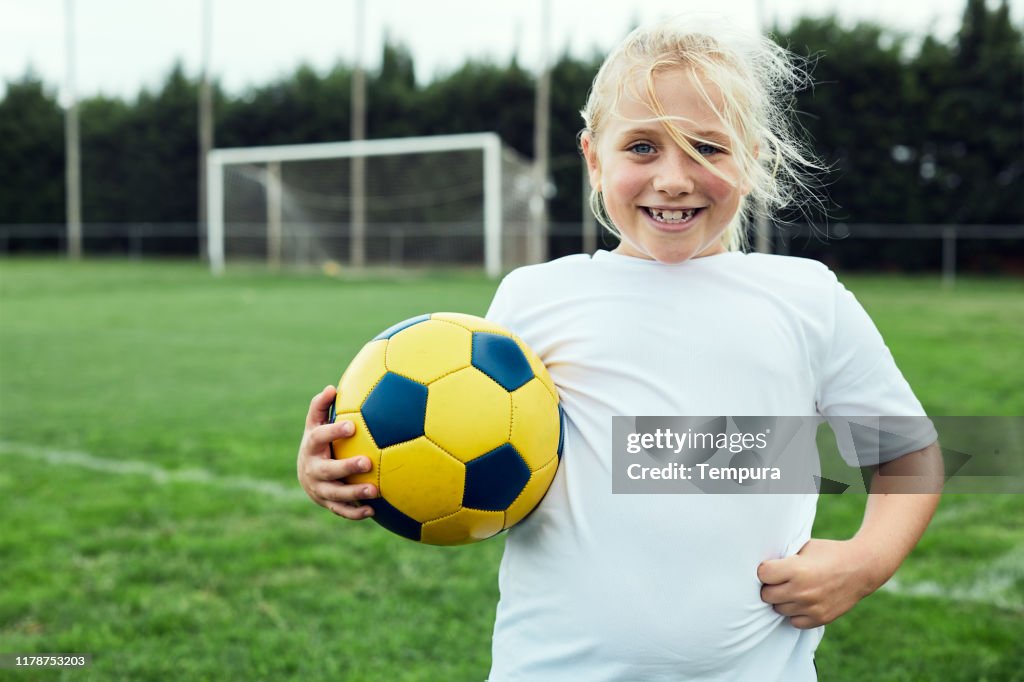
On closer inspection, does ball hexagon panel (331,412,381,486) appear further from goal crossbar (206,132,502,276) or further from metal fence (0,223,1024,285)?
metal fence (0,223,1024,285)

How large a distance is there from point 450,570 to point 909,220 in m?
21.7

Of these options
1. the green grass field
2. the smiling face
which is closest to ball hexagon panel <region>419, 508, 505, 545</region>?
the smiling face

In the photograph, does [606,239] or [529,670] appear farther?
[606,239]

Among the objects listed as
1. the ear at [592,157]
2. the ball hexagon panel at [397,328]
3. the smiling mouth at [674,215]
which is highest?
the ear at [592,157]

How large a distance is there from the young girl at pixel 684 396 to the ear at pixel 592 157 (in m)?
0.06

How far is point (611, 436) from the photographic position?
1451 mm

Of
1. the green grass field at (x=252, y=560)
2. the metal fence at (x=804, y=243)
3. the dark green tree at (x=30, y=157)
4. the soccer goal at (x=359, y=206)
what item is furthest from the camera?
the dark green tree at (x=30, y=157)

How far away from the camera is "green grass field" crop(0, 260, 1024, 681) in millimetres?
2648

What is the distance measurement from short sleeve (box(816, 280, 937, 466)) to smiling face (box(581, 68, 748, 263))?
0.81ft

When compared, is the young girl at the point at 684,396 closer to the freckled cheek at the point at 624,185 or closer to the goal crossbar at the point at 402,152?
the freckled cheek at the point at 624,185

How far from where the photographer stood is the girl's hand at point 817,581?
1393 mm

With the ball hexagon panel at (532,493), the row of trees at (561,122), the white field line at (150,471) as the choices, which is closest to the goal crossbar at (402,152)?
the row of trees at (561,122)

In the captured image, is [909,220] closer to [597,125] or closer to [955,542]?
[955,542]

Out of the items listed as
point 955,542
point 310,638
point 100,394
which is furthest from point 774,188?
point 100,394
